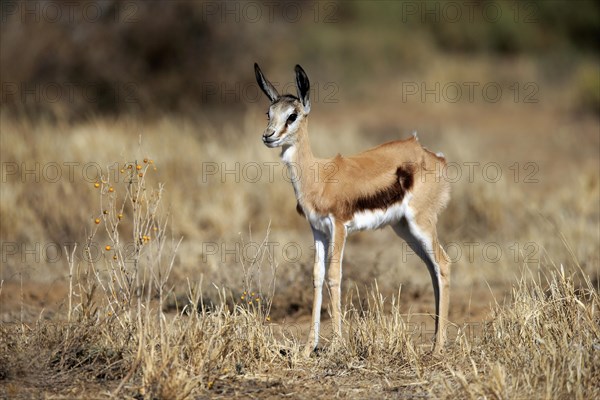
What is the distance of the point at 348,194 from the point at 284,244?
4.74 meters

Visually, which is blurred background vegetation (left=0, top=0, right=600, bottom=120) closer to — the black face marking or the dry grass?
the dry grass

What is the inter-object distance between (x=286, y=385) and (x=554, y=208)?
7.53 meters

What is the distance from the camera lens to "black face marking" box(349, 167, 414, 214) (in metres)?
7.25

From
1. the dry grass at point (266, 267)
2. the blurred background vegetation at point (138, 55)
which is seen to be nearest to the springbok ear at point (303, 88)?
the dry grass at point (266, 267)

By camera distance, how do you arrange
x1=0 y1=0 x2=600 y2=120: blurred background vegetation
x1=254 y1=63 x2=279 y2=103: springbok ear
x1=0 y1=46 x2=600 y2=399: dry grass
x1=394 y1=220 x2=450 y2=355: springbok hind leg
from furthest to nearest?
x1=0 y1=0 x2=600 y2=120: blurred background vegetation
x1=394 y1=220 x2=450 y2=355: springbok hind leg
x1=254 y1=63 x2=279 y2=103: springbok ear
x1=0 y1=46 x2=600 y2=399: dry grass

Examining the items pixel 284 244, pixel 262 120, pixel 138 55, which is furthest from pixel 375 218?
pixel 138 55

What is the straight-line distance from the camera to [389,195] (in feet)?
24.2

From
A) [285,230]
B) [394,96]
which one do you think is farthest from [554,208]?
[394,96]

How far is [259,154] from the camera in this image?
1404 cm

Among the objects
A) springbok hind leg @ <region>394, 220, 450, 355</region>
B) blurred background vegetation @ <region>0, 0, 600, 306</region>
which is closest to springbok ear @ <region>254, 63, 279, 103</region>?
springbok hind leg @ <region>394, 220, 450, 355</region>

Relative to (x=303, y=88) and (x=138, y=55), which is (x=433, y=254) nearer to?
(x=303, y=88)

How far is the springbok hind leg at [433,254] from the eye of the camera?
7.54 m

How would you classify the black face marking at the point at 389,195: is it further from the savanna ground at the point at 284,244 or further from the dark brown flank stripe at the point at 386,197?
the savanna ground at the point at 284,244

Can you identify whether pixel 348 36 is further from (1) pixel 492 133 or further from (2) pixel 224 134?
(2) pixel 224 134
